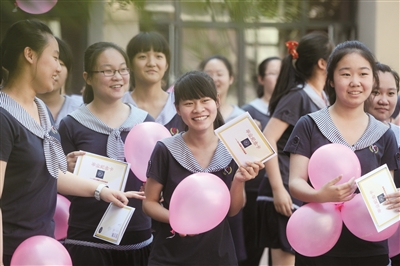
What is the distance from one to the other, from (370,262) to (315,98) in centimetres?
125

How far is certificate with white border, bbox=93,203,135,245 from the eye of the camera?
2.76 meters

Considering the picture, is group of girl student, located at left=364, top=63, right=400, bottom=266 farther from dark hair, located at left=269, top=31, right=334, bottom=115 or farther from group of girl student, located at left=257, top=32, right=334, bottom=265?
dark hair, located at left=269, top=31, right=334, bottom=115

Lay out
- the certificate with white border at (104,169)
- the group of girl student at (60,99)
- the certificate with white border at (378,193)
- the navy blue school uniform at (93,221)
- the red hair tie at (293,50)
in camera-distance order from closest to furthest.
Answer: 1. the certificate with white border at (378,193)
2. the certificate with white border at (104,169)
3. the navy blue school uniform at (93,221)
4. the group of girl student at (60,99)
5. the red hair tie at (293,50)

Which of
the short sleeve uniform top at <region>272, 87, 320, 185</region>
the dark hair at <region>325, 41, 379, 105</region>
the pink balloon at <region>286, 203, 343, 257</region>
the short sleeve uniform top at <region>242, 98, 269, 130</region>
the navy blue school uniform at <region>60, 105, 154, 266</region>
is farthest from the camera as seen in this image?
the short sleeve uniform top at <region>242, 98, 269, 130</region>

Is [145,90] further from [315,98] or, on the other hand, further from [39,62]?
[39,62]

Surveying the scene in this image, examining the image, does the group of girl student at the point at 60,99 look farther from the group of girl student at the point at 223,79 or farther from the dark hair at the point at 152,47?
the group of girl student at the point at 223,79

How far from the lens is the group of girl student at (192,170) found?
2.54 meters

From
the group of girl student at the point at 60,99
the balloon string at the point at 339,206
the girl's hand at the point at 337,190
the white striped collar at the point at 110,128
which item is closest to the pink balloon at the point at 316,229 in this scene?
the balloon string at the point at 339,206

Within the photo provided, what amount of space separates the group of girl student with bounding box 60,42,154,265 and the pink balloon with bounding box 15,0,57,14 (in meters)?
1.51

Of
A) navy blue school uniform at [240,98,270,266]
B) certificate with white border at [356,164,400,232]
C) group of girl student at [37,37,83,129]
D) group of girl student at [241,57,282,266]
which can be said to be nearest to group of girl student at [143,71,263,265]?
certificate with white border at [356,164,400,232]

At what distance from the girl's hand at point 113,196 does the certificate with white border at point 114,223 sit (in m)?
0.08

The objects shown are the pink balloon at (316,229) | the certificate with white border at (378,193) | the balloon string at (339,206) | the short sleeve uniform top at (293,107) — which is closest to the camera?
the certificate with white border at (378,193)

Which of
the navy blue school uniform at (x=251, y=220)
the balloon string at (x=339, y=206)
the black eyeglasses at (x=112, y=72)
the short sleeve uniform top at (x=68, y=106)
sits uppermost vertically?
the black eyeglasses at (x=112, y=72)

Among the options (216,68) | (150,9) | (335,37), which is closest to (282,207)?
(216,68)
